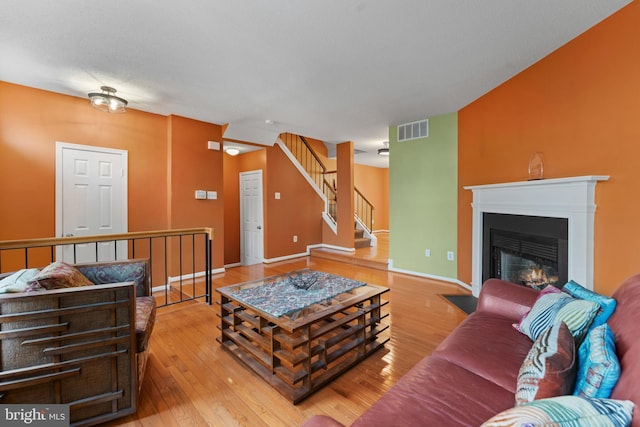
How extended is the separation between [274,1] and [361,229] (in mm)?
5879

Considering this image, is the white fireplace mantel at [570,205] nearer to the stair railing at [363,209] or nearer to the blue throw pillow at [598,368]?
the blue throw pillow at [598,368]

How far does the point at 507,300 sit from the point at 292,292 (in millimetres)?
1624

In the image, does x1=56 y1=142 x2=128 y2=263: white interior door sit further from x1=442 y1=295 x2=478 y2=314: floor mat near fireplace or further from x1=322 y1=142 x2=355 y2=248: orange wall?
x1=442 y1=295 x2=478 y2=314: floor mat near fireplace

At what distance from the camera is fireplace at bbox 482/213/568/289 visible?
8.03 feet

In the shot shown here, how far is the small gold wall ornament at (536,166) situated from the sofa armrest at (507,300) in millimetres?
1276

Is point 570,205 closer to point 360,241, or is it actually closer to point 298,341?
point 298,341

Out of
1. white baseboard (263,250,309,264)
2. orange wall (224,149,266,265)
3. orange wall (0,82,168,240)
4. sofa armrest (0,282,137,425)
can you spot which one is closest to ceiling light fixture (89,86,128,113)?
orange wall (0,82,168,240)

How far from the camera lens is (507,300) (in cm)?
195

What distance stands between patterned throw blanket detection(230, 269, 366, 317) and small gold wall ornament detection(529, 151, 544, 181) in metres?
2.02

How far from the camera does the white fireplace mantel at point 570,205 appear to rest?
7.12ft

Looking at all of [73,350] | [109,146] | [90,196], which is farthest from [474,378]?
[109,146]

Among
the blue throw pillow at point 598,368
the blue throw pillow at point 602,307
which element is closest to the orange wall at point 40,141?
the blue throw pillow at point 598,368

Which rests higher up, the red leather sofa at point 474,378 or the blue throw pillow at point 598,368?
the blue throw pillow at point 598,368

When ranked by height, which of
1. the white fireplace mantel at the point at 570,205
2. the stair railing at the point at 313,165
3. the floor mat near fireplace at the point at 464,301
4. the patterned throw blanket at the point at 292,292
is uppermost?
→ the stair railing at the point at 313,165
